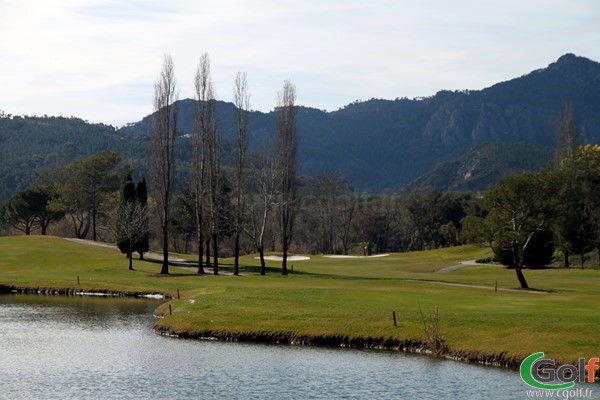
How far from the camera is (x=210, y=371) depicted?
36031 mm

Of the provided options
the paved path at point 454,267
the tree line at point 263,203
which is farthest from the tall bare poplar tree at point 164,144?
the paved path at point 454,267

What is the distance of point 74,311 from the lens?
57.8 metres

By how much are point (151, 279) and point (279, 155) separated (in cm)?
1712

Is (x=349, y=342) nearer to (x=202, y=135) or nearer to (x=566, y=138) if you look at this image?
(x=202, y=135)

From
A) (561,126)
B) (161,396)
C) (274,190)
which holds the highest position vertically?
(561,126)

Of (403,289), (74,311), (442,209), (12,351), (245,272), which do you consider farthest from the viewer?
(442,209)

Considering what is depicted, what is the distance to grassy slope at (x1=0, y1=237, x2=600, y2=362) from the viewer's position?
131 feet

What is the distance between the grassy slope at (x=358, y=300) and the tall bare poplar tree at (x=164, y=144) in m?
7.75

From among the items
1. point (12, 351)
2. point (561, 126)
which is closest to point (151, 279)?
point (12, 351)

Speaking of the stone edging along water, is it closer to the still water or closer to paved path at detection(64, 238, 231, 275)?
the still water

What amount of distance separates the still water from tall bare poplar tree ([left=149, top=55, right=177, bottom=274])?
3581 centimetres

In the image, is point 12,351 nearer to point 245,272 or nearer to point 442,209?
point 245,272

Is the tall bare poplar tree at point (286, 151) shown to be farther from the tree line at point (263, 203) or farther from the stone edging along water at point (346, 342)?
the stone edging along water at point (346, 342)

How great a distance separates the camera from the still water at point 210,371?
32.0 metres
